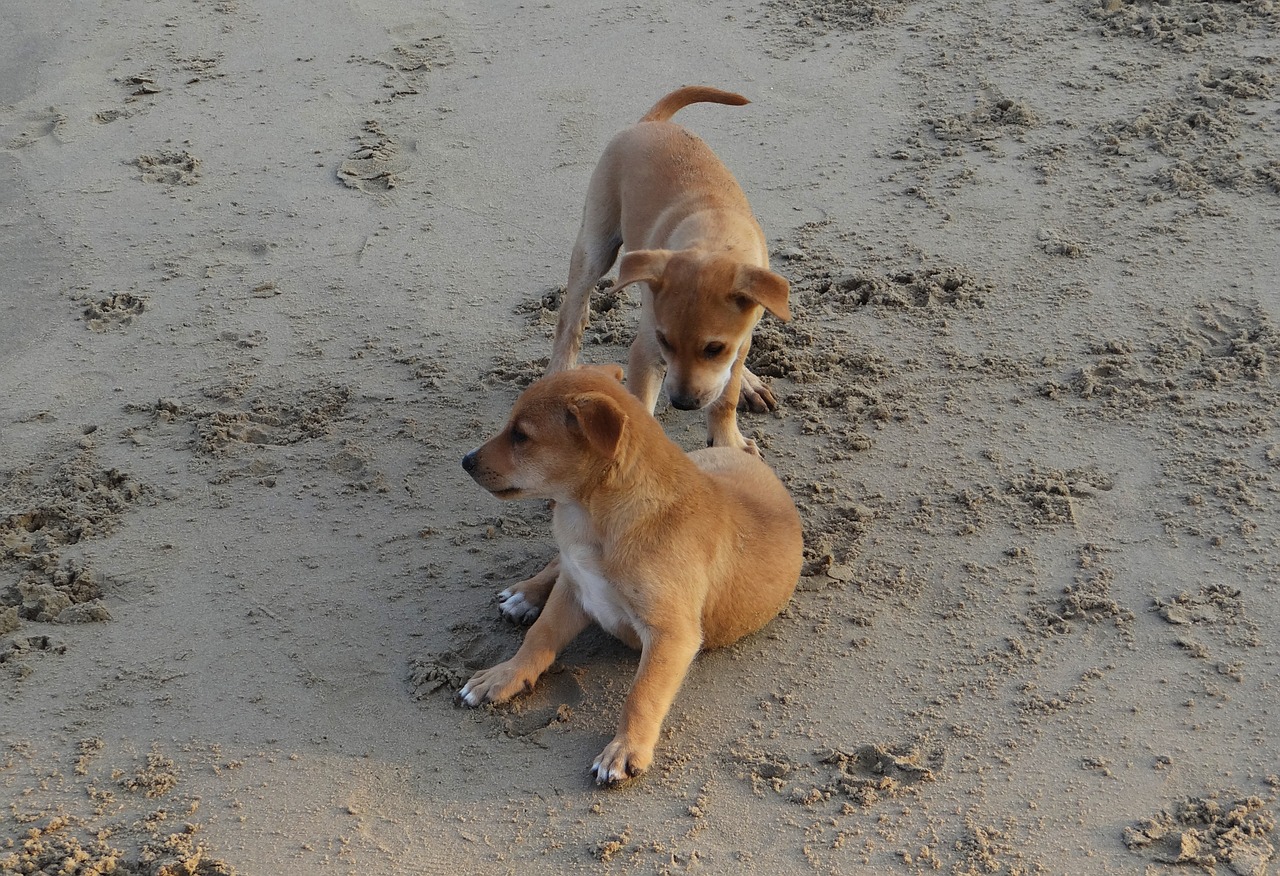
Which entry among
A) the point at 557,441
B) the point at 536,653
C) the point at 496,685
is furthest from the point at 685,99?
the point at 496,685

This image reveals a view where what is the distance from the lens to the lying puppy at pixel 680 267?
15.3 ft

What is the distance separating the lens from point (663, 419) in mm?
5371

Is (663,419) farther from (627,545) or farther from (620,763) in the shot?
(620,763)

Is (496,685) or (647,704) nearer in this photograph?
(647,704)

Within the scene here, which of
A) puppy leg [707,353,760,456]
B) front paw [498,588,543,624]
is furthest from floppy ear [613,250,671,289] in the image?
front paw [498,588,543,624]

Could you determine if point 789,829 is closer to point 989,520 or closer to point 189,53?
point 989,520

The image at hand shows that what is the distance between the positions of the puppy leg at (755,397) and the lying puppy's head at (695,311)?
0.52 meters

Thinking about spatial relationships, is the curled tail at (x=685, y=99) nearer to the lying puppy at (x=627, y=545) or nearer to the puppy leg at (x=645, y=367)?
the puppy leg at (x=645, y=367)

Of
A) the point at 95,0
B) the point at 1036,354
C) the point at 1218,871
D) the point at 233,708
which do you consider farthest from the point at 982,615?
the point at 95,0

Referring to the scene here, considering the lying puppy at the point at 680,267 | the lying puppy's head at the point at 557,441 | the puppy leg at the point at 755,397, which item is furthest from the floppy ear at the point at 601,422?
the puppy leg at the point at 755,397

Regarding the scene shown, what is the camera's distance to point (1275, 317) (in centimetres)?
540

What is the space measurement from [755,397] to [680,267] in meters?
0.79

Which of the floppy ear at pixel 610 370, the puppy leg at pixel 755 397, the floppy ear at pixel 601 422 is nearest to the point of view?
the floppy ear at pixel 601 422

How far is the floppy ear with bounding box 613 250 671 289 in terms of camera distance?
4629 millimetres
